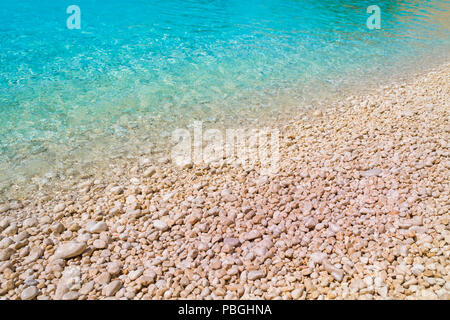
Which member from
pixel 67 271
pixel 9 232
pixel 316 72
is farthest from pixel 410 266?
pixel 316 72

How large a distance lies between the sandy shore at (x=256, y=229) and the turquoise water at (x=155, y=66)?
2.05 metres

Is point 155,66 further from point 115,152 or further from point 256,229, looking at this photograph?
point 256,229

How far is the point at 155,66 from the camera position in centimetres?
1228

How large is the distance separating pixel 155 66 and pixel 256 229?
973 cm

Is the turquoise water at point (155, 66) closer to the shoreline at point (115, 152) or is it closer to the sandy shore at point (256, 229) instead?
the shoreline at point (115, 152)

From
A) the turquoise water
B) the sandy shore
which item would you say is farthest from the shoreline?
the sandy shore

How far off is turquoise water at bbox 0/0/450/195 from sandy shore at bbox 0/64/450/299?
6.74ft

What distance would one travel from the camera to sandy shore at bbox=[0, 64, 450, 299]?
3730mm

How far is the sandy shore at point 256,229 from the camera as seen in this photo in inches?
147

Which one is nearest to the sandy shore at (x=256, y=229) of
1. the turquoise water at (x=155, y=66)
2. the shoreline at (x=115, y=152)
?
the shoreline at (x=115, y=152)

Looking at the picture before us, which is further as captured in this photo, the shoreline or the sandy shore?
the shoreline

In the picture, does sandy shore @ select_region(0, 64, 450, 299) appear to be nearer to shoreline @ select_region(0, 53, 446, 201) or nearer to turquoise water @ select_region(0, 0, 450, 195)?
shoreline @ select_region(0, 53, 446, 201)

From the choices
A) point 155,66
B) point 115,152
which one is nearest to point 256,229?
point 115,152

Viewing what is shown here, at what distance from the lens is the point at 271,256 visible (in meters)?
4.12
